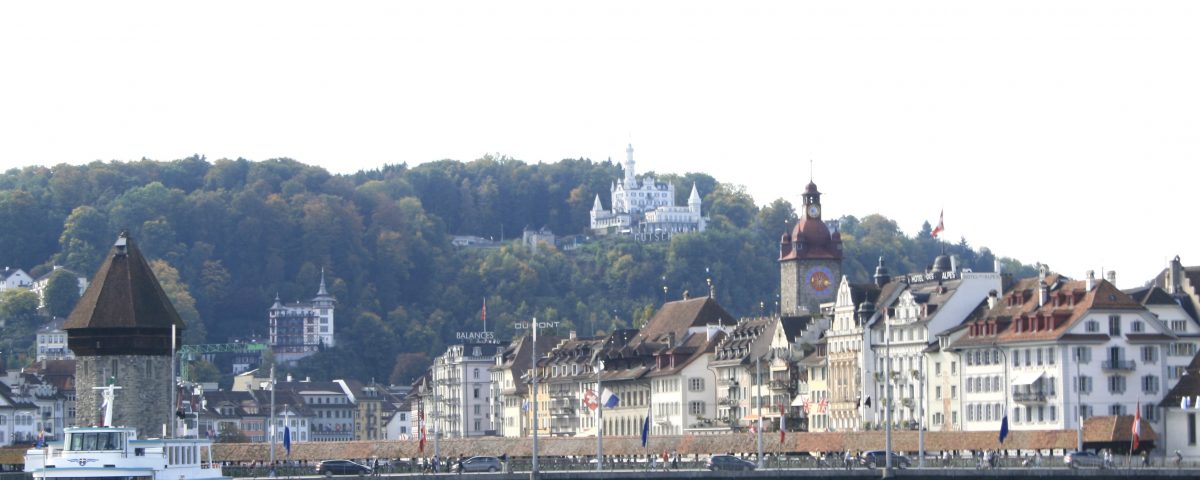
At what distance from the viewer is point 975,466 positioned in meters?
98.9

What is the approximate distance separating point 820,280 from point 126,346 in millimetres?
58793

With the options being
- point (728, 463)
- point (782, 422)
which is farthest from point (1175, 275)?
point (728, 463)

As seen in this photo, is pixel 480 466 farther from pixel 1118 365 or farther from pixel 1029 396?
pixel 1118 365

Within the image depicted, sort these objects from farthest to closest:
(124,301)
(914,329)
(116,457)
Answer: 1. (914,329)
2. (124,301)
3. (116,457)

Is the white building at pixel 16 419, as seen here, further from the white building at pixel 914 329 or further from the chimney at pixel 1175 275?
the chimney at pixel 1175 275

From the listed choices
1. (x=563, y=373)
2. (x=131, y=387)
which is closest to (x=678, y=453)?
(x=131, y=387)

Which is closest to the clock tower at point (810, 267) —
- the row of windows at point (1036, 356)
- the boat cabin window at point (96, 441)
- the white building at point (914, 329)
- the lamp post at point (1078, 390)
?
the white building at point (914, 329)

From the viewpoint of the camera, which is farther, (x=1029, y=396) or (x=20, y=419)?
(x=20, y=419)

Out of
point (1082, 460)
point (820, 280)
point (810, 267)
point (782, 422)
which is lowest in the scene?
point (1082, 460)

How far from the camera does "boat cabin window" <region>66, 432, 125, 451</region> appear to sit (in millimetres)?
86688

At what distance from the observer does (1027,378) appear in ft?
383

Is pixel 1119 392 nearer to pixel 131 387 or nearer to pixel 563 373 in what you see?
pixel 131 387

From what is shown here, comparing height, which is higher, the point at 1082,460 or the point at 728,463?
the point at 1082,460

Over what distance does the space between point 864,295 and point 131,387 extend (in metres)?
38.7
